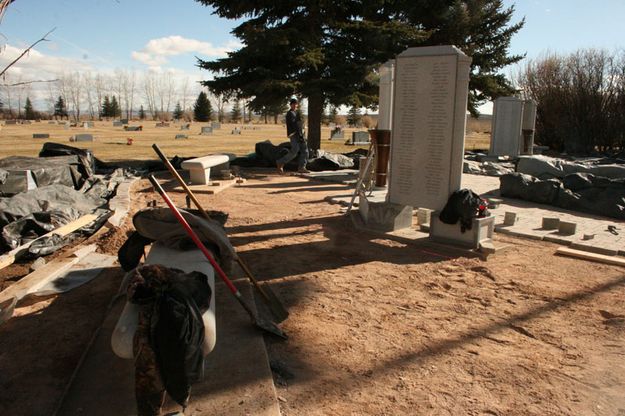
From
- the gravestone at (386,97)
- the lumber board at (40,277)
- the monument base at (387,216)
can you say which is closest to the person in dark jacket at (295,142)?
the gravestone at (386,97)

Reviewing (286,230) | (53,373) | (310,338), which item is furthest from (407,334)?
(286,230)

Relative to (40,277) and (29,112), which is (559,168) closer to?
(40,277)

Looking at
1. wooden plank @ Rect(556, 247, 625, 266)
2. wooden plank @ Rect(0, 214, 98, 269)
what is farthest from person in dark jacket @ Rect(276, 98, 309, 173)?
wooden plank @ Rect(556, 247, 625, 266)

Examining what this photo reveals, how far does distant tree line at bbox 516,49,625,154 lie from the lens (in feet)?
74.8

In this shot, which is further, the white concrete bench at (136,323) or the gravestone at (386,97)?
the gravestone at (386,97)

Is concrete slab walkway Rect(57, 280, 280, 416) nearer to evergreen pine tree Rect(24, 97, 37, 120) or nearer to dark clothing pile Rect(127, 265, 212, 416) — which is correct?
dark clothing pile Rect(127, 265, 212, 416)

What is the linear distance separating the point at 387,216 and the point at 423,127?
1.40m

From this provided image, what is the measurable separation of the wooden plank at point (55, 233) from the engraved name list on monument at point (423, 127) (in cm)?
448

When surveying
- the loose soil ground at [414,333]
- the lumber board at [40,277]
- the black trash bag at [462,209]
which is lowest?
the loose soil ground at [414,333]

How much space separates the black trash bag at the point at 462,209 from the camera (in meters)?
6.17

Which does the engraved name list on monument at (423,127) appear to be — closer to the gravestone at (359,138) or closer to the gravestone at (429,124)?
the gravestone at (429,124)

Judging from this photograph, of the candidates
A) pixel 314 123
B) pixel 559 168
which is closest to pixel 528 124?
pixel 559 168

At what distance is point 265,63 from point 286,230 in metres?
9.87

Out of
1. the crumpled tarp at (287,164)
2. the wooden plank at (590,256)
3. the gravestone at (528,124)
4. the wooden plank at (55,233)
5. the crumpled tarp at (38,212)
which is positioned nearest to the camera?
the wooden plank at (55,233)
